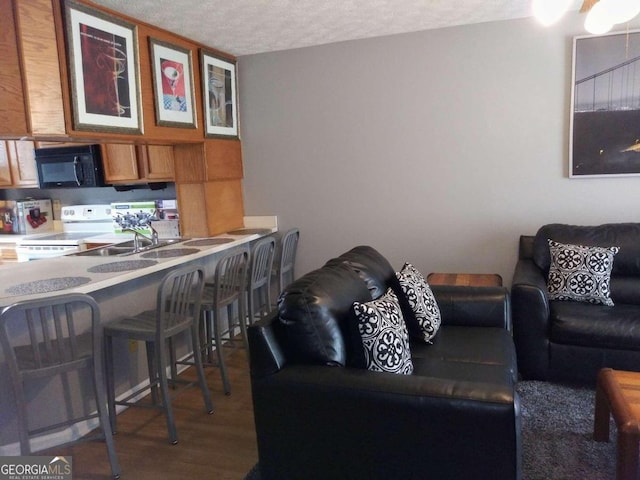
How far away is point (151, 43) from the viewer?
125 inches

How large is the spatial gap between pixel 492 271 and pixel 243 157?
2.38 meters

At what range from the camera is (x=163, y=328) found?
8.14ft

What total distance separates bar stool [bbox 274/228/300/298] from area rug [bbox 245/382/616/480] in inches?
75.4

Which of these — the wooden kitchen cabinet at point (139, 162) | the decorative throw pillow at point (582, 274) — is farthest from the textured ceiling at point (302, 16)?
the decorative throw pillow at point (582, 274)

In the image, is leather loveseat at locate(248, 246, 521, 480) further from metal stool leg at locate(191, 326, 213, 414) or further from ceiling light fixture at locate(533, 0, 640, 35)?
ceiling light fixture at locate(533, 0, 640, 35)

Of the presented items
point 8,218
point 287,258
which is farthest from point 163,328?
point 8,218

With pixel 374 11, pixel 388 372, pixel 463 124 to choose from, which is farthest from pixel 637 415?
pixel 374 11

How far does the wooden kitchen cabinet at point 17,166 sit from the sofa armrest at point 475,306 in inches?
156

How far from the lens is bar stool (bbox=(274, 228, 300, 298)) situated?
156 inches

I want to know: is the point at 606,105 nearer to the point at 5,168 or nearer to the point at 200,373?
the point at 200,373

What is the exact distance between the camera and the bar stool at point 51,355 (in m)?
2.00

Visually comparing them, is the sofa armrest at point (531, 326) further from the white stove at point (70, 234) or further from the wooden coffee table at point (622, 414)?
the white stove at point (70, 234)

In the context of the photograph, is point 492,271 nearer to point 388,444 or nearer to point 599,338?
point 599,338

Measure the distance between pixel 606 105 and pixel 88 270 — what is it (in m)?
3.61
